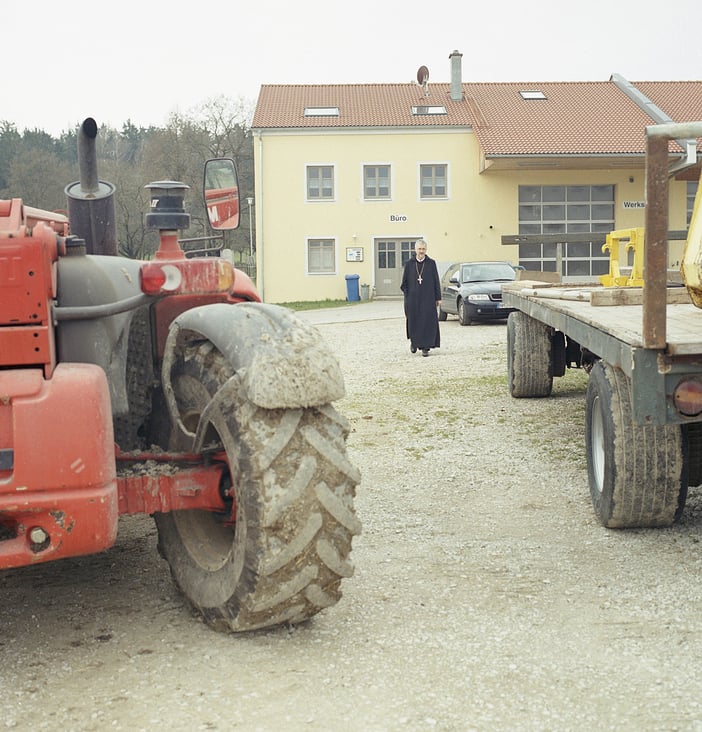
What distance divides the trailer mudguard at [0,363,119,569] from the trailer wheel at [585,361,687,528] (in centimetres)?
267

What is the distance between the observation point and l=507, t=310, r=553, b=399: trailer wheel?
9625 millimetres

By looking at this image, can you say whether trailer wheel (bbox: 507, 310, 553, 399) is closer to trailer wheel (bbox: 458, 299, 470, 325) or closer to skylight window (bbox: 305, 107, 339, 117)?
trailer wheel (bbox: 458, 299, 470, 325)

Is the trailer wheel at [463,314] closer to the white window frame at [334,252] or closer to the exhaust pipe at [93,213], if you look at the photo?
the white window frame at [334,252]

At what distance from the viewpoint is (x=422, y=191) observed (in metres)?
37.4

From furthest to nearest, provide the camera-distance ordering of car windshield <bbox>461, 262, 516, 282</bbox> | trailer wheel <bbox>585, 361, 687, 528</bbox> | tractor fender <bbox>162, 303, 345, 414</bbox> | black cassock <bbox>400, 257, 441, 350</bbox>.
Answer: car windshield <bbox>461, 262, 516, 282</bbox> < black cassock <bbox>400, 257, 441, 350</bbox> < trailer wheel <bbox>585, 361, 687, 528</bbox> < tractor fender <bbox>162, 303, 345, 414</bbox>

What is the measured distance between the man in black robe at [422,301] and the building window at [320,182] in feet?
73.6

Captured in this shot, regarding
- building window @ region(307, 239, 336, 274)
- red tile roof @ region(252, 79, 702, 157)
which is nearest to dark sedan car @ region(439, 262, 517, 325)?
red tile roof @ region(252, 79, 702, 157)

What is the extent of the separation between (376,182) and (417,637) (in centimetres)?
3466

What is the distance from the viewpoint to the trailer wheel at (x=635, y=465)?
4.79m

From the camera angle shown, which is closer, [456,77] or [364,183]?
[364,183]

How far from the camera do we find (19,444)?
294 cm

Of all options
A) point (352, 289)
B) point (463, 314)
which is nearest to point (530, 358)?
point (463, 314)

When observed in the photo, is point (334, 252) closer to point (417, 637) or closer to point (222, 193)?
point (222, 193)

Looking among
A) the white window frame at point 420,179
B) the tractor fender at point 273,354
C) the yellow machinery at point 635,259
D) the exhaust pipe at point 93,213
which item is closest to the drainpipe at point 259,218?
the white window frame at point 420,179
